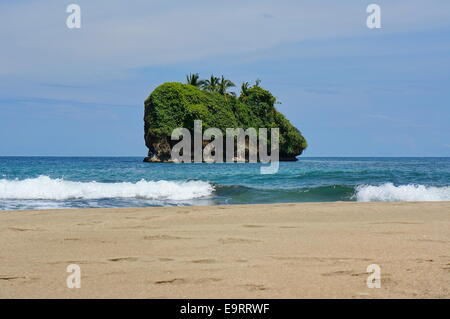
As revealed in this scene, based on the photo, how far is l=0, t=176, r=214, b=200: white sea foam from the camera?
47.6 feet

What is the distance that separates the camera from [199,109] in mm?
59562

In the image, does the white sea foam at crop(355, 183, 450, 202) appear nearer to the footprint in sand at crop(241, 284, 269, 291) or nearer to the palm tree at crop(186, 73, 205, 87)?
the footprint in sand at crop(241, 284, 269, 291)

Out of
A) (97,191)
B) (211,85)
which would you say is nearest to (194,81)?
(211,85)

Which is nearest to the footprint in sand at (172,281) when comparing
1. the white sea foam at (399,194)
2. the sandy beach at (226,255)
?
the sandy beach at (226,255)

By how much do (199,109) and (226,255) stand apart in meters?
55.6

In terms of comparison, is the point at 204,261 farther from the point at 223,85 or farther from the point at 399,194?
the point at 223,85

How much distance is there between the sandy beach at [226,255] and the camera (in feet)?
11.2

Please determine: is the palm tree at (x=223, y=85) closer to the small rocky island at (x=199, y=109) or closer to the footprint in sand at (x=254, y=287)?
the small rocky island at (x=199, y=109)

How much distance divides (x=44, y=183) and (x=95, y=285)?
13.6 m

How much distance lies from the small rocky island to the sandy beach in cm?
5216

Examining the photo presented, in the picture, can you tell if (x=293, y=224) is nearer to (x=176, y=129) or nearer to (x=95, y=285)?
(x=95, y=285)

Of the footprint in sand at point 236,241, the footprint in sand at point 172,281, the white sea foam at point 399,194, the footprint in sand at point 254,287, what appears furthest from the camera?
the white sea foam at point 399,194

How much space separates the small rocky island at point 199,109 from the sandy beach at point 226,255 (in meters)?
52.2
